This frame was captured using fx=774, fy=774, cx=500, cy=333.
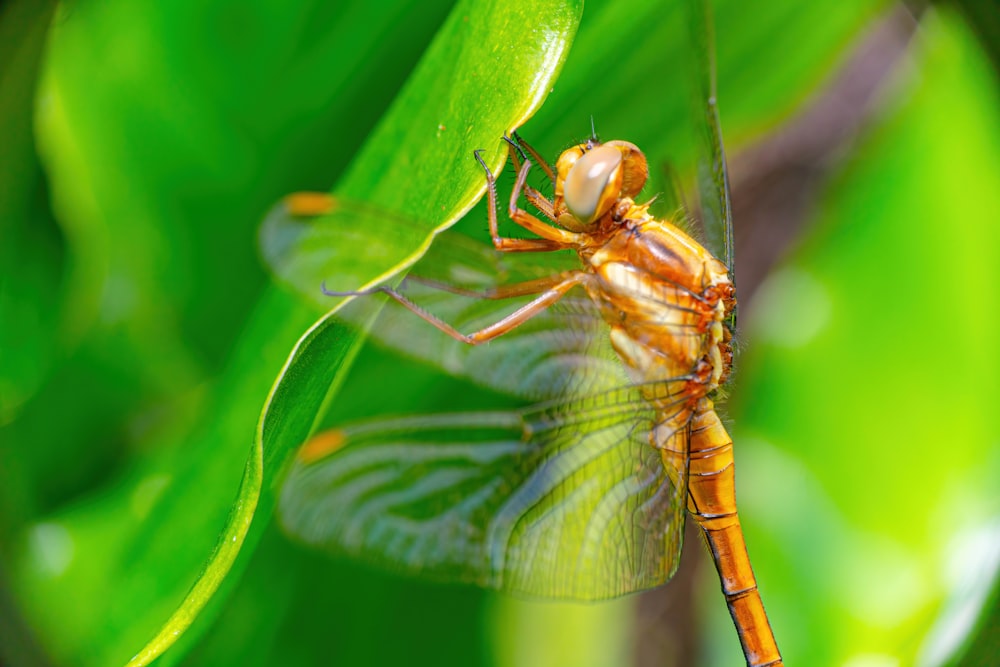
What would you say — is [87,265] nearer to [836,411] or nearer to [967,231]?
[836,411]

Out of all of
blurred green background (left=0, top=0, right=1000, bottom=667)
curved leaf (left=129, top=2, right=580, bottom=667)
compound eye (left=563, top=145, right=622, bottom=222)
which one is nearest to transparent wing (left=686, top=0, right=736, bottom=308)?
blurred green background (left=0, top=0, right=1000, bottom=667)

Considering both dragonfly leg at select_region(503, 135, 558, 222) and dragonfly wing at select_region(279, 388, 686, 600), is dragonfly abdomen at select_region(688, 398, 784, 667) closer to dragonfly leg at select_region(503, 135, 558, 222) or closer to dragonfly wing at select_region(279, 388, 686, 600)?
dragonfly wing at select_region(279, 388, 686, 600)

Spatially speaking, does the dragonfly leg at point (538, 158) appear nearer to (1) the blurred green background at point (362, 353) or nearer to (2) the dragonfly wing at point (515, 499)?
(1) the blurred green background at point (362, 353)

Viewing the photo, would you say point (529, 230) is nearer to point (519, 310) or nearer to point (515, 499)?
point (519, 310)

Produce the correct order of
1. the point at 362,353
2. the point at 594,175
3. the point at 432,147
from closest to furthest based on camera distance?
the point at 432,147 < the point at 594,175 < the point at 362,353

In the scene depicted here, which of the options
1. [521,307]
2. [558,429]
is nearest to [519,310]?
[521,307]

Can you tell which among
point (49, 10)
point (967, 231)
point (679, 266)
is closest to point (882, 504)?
point (967, 231)

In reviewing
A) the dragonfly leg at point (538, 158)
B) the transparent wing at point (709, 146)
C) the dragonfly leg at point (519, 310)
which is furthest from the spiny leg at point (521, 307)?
the transparent wing at point (709, 146)
